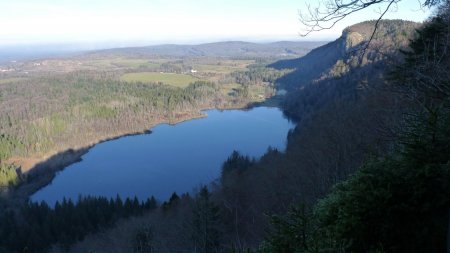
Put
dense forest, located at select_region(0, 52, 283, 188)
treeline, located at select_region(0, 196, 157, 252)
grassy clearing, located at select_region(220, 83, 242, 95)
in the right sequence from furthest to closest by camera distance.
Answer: grassy clearing, located at select_region(220, 83, 242, 95) < dense forest, located at select_region(0, 52, 283, 188) < treeline, located at select_region(0, 196, 157, 252)

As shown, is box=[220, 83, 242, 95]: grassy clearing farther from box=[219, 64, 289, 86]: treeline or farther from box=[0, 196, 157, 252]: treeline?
box=[0, 196, 157, 252]: treeline

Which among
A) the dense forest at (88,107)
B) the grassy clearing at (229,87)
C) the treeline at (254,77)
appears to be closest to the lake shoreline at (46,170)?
the dense forest at (88,107)

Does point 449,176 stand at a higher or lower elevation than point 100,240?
higher

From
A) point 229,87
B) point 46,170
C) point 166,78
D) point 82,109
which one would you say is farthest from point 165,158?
point 166,78

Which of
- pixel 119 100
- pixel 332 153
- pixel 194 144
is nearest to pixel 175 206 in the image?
pixel 332 153

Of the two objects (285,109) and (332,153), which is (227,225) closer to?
(332,153)

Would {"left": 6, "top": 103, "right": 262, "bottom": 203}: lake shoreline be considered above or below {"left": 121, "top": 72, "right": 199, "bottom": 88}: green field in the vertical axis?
below

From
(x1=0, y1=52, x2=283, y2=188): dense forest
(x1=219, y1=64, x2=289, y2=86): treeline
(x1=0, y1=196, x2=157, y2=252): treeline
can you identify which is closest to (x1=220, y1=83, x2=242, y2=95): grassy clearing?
(x1=0, y1=52, x2=283, y2=188): dense forest

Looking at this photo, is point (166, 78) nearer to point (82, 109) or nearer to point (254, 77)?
point (254, 77)
